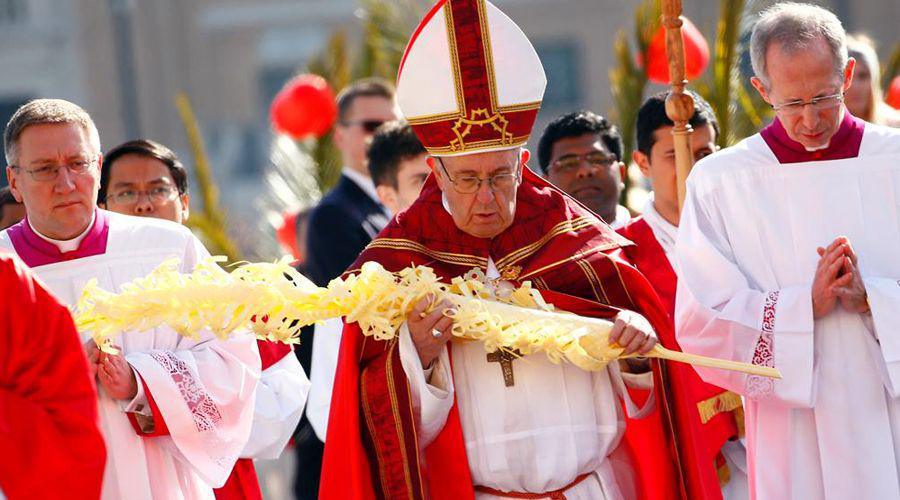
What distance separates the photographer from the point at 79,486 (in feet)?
14.6

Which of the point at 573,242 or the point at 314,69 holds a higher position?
the point at 314,69

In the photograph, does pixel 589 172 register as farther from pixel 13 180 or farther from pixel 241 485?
pixel 13 180

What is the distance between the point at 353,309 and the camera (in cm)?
501

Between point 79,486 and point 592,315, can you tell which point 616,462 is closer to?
point 592,315

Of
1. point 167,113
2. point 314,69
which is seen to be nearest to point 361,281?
point 314,69

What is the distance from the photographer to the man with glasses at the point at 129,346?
542 cm

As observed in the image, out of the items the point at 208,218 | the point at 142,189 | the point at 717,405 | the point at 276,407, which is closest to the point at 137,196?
the point at 142,189

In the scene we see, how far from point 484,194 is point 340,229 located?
285 centimetres

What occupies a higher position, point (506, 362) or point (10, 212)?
point (10, 212)

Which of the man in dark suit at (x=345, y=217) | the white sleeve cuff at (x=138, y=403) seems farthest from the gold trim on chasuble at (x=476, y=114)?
the man in dark suit at (x=345, y=217)

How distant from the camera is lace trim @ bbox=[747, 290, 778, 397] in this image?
5.42 meters

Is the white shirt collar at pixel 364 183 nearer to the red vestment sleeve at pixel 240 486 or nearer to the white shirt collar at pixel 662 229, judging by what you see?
the white shirt collar at pixel 662 229

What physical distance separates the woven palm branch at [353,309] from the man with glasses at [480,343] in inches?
6.6

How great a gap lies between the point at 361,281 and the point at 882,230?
1747mm
